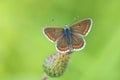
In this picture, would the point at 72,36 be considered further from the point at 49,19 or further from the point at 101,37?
the point at 49,19

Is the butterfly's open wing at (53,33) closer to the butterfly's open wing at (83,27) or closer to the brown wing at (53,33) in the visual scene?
the brown wing at (53,33)

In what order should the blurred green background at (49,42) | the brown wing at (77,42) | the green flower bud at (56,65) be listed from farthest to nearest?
the blurred green background at (49,42), the green flower bud at (56,65), the brown wing at (77,42)

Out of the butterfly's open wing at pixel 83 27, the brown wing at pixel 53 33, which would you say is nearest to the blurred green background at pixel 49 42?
the brown wing at pixel 53 33

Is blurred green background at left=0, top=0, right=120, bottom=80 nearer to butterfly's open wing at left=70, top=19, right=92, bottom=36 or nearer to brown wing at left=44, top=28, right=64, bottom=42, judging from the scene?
brown wing at left=44, top=28, right=64, bottom=42

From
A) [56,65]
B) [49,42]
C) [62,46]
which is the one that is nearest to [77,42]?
[62,46]

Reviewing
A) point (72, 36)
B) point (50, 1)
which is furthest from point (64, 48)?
point (50, 1)

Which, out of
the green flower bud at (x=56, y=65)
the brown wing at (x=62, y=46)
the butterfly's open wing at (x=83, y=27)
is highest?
the butterfly's open wing at (x=83, y=27)

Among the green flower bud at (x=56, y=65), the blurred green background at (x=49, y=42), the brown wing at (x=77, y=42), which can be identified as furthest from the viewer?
the blurred green background at (x=49, y=42)
